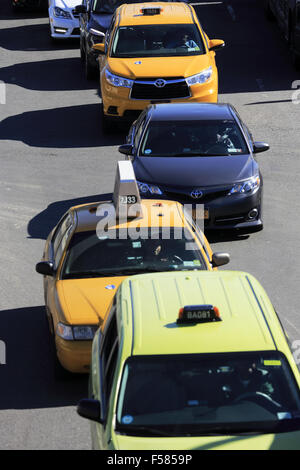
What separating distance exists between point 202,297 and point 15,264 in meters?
6.28

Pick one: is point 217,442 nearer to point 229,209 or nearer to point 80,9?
point 229,209

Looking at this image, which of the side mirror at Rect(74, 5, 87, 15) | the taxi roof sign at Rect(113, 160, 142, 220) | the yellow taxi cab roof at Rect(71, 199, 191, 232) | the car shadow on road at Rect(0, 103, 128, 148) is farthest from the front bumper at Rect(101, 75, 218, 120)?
the yellow taxi cab roof at Rect(71, 199, 191, 232)

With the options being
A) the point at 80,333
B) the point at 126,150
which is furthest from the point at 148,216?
the point at 126,150

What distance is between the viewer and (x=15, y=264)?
13.8 meters

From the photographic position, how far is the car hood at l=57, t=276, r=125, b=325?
385 inches

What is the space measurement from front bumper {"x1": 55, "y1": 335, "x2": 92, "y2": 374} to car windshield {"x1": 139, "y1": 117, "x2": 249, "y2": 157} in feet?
20.4

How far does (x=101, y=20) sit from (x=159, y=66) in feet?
15.5

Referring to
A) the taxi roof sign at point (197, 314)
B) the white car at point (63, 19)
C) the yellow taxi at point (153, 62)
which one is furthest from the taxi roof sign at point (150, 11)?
the taxi roof sign at point (197, 314)

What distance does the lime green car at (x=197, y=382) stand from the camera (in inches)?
272

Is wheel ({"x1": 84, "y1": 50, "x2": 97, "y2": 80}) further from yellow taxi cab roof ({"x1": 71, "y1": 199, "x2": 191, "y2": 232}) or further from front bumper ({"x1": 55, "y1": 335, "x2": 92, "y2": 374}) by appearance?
front bumper ({"x1": 55, "y1": 335, "x2": 92, "y2": 374})

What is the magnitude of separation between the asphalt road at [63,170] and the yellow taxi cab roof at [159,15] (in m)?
2.06

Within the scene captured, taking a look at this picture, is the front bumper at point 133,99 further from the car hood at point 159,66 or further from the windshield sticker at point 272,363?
the windshield sticker at point 272,363

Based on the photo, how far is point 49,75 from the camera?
82.4 feet

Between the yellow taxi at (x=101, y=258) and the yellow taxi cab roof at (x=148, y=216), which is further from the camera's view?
the yellow taxi cab roof at (x=148, y=216)
